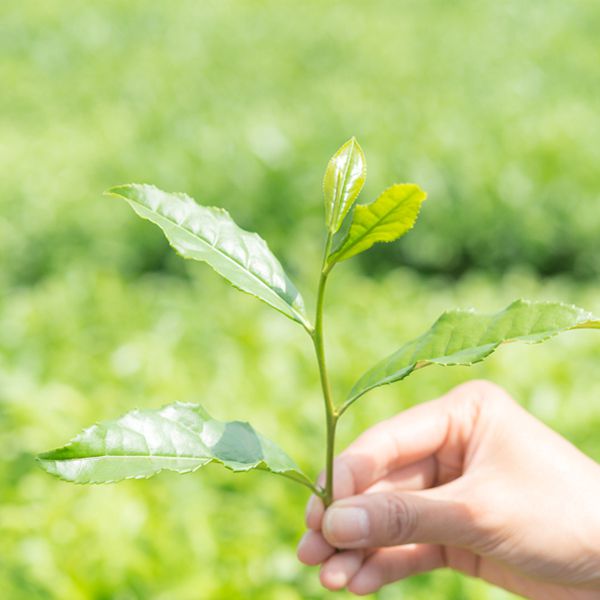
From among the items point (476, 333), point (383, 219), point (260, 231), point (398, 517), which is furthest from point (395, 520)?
point (260, 231)

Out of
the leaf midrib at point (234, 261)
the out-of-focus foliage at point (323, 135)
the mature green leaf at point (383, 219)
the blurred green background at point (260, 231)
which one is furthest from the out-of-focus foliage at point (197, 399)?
the mature green leaf at point (383, 219)

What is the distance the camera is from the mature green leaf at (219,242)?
940 millimetres

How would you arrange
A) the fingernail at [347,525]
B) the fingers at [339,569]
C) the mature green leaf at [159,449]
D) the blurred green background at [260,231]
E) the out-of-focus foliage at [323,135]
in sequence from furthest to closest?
the out-of-focus foliage at [323,135] → the blurred green background at [260,231] → the fingers at [339,569] → the fingernail at [347,525] → the mature green leaf at [159,449]

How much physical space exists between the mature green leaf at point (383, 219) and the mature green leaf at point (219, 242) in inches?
3.8

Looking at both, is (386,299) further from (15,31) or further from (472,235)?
(15,31)

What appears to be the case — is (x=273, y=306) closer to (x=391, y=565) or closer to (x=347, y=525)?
(x=347, y=525)

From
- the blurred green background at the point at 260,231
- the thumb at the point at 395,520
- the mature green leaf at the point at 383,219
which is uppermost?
the blurred green background at the point at 260,231

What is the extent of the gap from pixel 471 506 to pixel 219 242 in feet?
2.17

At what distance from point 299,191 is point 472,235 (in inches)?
38.9

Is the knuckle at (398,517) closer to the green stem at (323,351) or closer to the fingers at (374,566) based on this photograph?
the fingers at (374,566)

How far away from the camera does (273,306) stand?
3.07 ft

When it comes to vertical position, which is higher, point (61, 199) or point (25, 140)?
point (25, 140)

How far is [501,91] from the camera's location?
5816mm

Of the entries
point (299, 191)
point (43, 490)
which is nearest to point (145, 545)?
point (43, 490)
